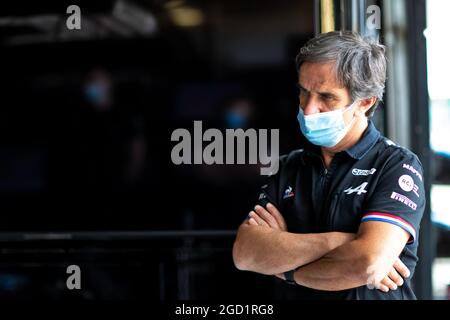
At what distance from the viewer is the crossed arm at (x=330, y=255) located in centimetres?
171

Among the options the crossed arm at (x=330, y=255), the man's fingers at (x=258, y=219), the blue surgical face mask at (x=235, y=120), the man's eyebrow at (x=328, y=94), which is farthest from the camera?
the blue surgical face mask at (x=235, y=120)

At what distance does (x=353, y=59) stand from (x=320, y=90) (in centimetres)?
12

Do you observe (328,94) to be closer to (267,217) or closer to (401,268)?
(267,217)

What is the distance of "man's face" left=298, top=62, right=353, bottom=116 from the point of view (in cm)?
179

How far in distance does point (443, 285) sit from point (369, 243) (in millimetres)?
1360

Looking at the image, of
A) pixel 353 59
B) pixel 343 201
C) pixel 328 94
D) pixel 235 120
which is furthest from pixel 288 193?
pixel 235 120

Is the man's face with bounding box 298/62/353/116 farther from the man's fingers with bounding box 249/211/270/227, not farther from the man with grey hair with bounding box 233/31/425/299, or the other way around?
the man's fingers with bounding box 249/211/270/227

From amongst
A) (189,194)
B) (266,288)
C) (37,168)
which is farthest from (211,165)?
(37,168)

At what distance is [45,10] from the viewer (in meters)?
2.85

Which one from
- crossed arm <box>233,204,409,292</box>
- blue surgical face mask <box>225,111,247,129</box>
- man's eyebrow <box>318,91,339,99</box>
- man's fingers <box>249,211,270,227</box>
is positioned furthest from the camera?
blue surgical face mask <box>225,111,247,129</box>

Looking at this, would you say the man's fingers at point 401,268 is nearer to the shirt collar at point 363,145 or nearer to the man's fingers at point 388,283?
the man's fingers at point 388,283

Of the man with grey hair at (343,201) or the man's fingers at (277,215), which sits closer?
the man with grey hair at (343,201)

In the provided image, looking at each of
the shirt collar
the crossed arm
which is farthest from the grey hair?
the crossed arm

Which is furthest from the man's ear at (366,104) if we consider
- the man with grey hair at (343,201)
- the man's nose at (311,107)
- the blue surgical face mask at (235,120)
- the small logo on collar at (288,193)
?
the blue surgical face mask at (235,120)
